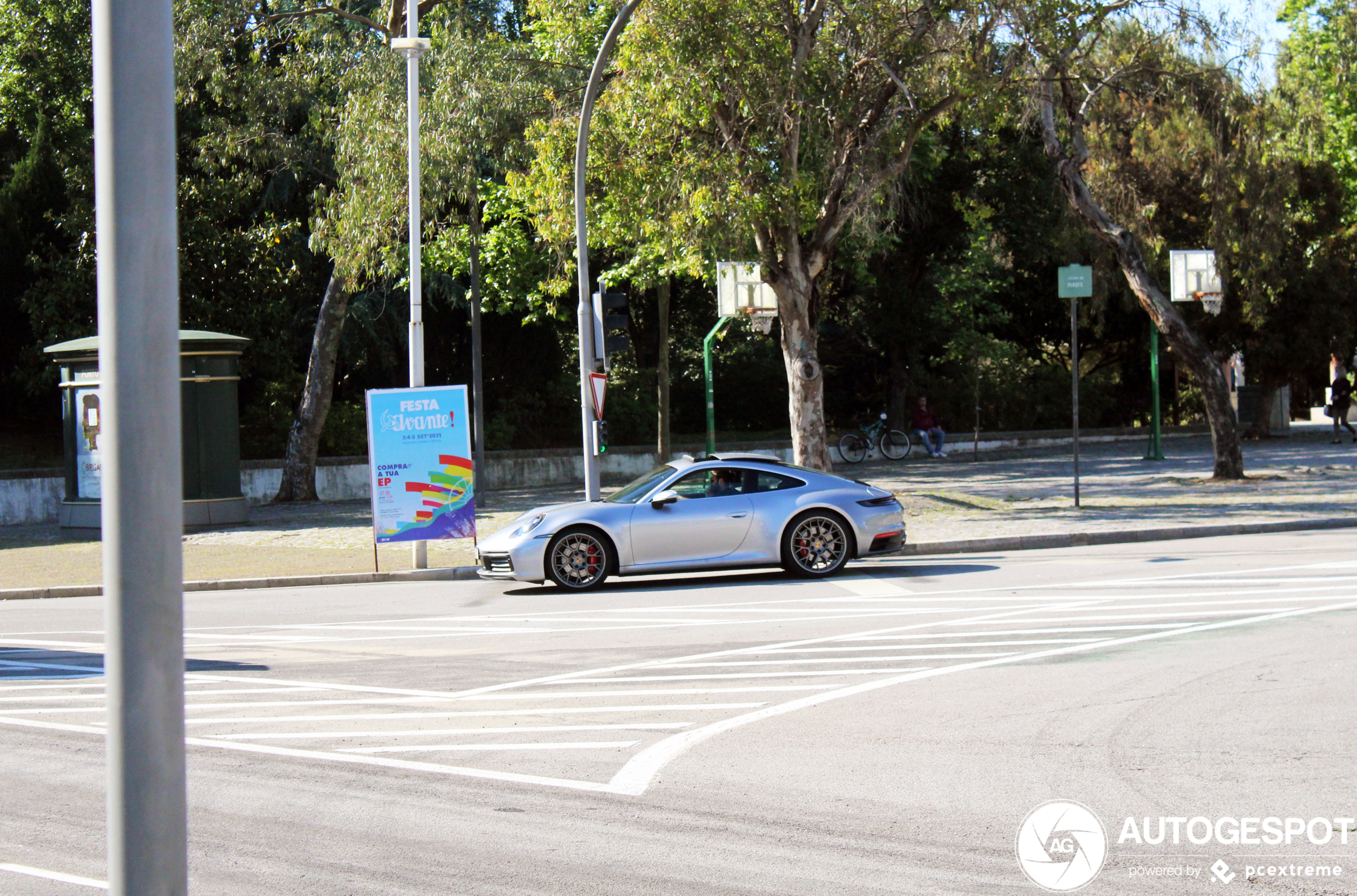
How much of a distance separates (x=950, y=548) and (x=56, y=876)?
12786 millimetres

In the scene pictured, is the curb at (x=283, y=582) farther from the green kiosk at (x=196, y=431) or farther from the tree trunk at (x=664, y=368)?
the tree trunk at (x=664, y=368)

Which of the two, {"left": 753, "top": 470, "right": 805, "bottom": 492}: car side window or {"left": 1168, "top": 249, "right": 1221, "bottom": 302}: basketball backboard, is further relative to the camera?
{"left": 1168, "top": 249, "right": 1221, "bottom": 302}: basketball backboard

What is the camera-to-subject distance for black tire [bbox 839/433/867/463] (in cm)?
3167

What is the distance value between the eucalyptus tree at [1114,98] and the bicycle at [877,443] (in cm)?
898

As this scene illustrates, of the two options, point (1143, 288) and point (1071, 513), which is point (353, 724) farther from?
point (1143, 288)

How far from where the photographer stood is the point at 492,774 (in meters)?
5.93

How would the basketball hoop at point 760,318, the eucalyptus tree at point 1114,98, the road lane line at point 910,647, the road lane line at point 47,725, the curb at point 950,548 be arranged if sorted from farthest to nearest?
the basketball hoop at point 760,318, the eucalyptus tree at point 1114,98, the curb at point 950,548, the road lane line at point 910,647, the road lane line at point 47,725

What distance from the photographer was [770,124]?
713 inches

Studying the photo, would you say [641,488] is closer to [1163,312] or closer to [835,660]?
[835,660]

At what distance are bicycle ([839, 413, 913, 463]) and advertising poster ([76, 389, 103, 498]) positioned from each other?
17366 millimetres

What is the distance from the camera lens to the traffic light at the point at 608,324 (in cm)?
1659

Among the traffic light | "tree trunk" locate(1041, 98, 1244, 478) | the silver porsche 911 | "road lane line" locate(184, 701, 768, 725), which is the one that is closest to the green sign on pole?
"tree trunk" locate(1041, 98, 1244, 478)

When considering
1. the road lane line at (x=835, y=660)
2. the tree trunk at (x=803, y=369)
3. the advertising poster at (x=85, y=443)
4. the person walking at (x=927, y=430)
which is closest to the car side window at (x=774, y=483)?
the road lane line at (x=835, y=660)

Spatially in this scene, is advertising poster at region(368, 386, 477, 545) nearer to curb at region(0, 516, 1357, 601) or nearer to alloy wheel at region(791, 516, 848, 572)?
curb at region(0, 516, 1357, 601)
